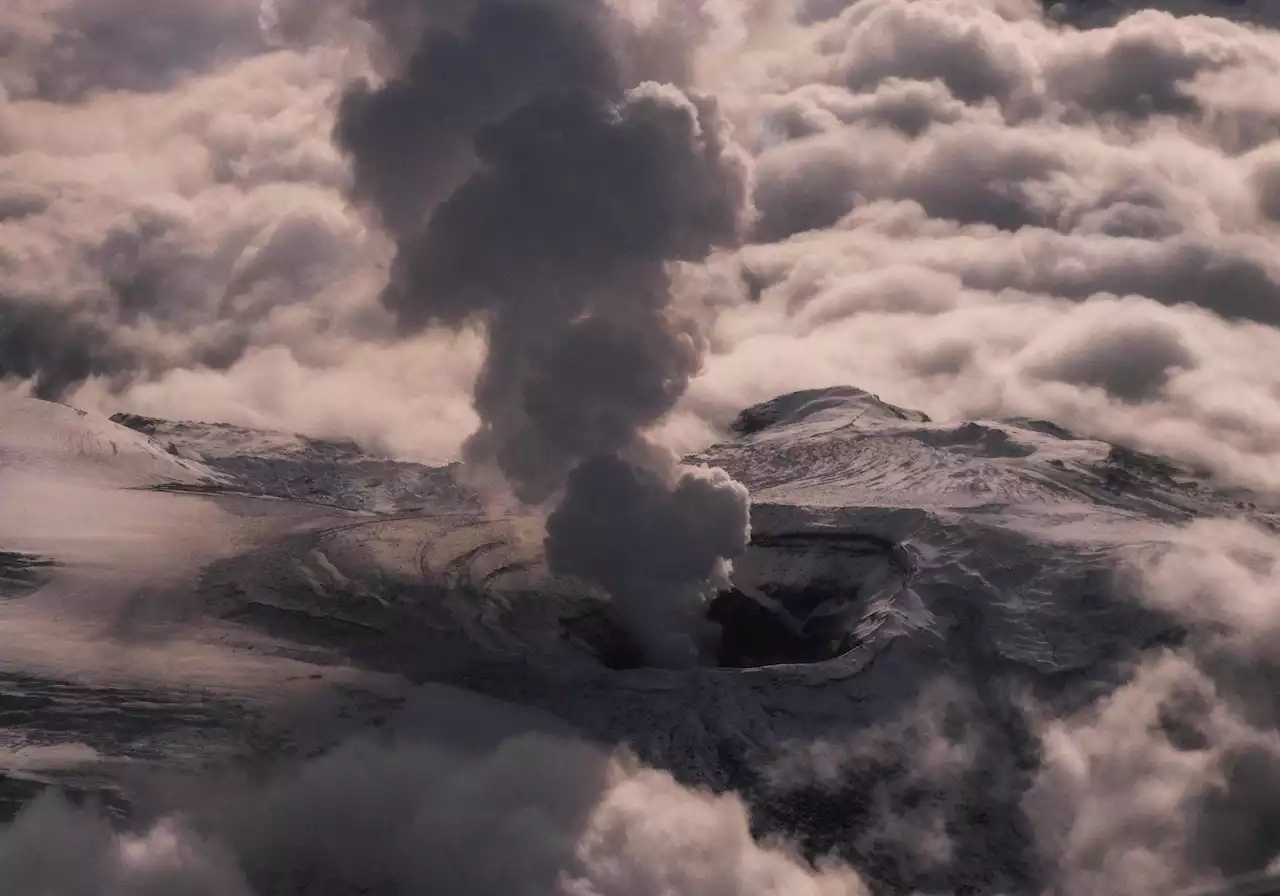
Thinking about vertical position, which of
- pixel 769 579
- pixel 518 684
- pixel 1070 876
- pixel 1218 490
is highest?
pixel 1218 490

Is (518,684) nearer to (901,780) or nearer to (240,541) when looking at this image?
(901,780)

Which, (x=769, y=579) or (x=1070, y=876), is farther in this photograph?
(x=769, y=579)

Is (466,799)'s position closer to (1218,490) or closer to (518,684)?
(518,684)

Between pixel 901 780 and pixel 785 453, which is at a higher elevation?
pixel 785 453

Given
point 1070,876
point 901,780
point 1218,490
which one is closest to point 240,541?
point 901,780

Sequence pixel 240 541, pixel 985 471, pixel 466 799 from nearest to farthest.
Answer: pixel 466 799, pixel 240 541, pixel 985 471

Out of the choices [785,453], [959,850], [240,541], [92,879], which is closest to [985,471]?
[785,453]

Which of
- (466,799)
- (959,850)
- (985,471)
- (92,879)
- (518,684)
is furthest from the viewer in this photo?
(985,471)
